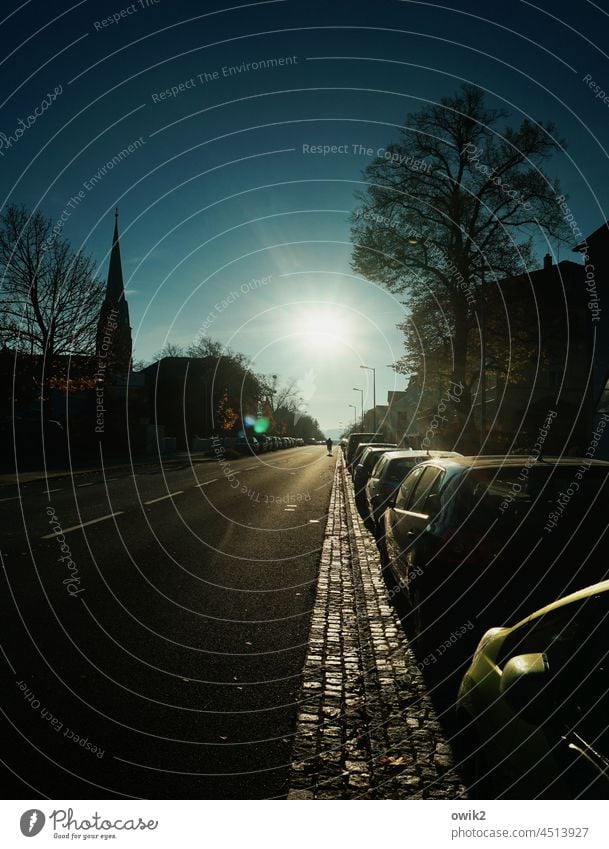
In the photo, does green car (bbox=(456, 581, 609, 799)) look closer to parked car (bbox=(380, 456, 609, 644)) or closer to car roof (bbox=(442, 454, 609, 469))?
parked car (bbox=(380, 456, 609, 644))

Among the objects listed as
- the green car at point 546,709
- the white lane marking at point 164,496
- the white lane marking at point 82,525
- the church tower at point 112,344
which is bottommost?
the white lane marking at point 164,496

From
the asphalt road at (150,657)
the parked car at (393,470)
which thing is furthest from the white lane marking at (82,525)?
the parked car at (393,470)

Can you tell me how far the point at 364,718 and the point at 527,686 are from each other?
2.22 meters

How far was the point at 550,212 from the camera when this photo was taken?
32.5 m

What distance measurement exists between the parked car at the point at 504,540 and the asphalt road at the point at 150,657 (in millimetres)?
1377

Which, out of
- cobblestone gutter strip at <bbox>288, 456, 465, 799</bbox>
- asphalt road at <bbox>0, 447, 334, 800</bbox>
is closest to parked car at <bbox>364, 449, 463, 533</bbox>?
asphalt road at <bbox>0, 447, 334, 800</bbox>

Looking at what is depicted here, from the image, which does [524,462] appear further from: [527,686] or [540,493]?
[527,686]

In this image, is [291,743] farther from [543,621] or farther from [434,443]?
[434,443]

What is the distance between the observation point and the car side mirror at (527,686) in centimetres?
268

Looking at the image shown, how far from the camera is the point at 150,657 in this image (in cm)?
600

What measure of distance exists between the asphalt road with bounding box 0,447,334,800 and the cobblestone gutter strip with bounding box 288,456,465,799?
0.17 metres

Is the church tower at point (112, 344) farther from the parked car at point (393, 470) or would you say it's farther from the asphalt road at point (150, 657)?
the asphalt road at point (150, 657)

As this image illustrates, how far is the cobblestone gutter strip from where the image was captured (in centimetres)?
375

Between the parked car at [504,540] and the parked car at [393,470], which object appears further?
the parked car at [393,470]
